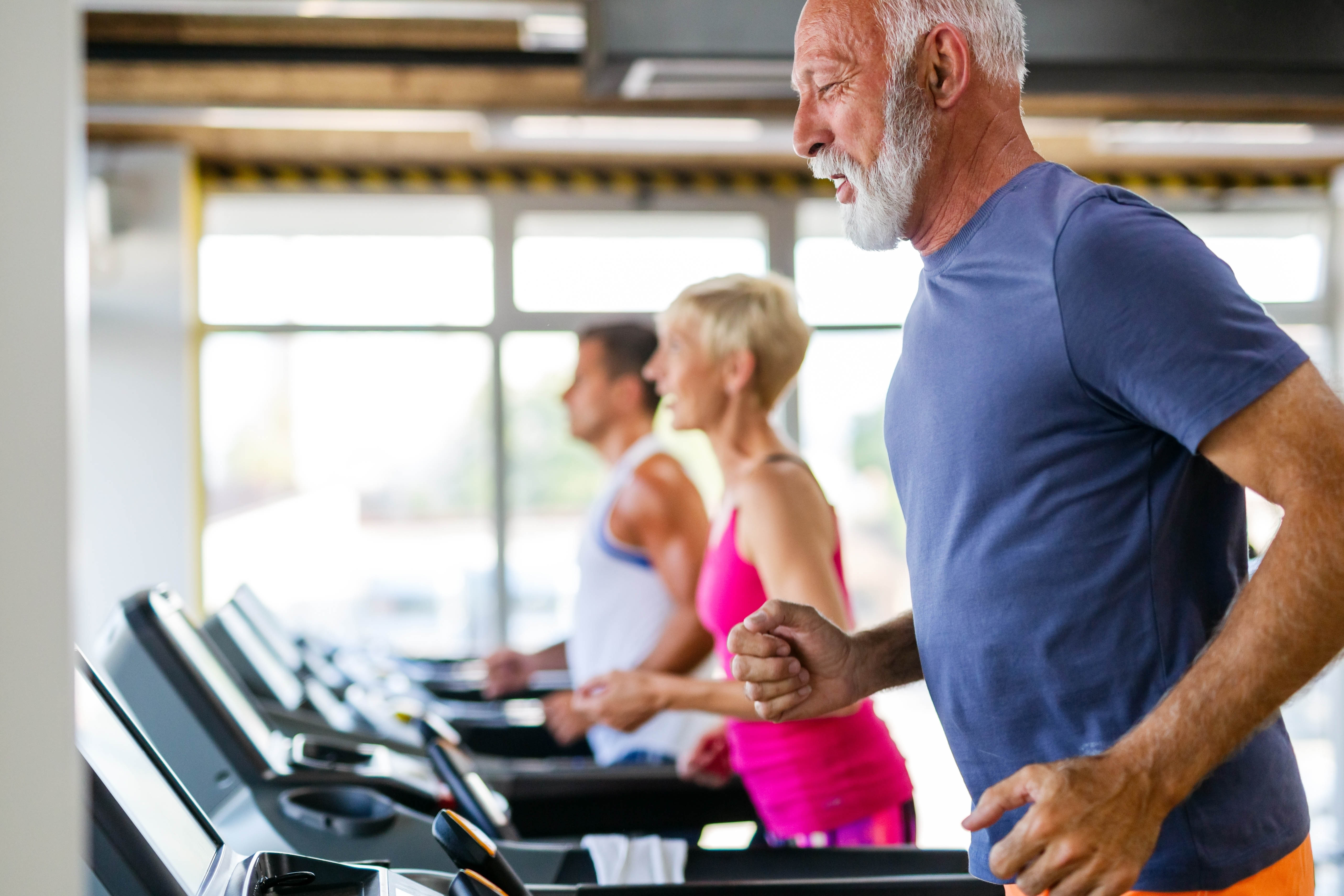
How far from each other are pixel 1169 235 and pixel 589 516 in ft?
7.23

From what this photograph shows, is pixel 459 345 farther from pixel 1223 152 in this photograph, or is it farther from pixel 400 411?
pixel 1223 152

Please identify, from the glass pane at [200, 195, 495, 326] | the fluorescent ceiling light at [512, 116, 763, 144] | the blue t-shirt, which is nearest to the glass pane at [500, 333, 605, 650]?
the glass pane at [200, 195, 495, 326]

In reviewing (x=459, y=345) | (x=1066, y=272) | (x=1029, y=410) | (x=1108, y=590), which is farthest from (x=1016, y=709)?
(x=459, y=345)

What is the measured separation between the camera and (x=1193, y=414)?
0.91 m

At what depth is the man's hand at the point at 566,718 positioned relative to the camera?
2234 millimetres

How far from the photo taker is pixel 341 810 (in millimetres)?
1782

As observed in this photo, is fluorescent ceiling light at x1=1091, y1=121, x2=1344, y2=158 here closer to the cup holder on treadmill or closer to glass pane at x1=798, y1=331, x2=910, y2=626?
glass pane at x1=798, y1=331, x2=910, y2=626

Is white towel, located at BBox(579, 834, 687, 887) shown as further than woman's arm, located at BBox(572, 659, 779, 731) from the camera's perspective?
No

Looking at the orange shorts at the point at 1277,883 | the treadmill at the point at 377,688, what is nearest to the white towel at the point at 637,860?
the orange shorts at the point at 1277,883

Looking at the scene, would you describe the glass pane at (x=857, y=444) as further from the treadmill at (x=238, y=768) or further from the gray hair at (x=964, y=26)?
the gray hair at (x=964, y=26)

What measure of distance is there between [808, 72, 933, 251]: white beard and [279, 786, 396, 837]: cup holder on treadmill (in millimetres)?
1064

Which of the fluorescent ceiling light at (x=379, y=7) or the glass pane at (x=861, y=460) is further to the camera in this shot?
the glass pane at (x=861, y=460)

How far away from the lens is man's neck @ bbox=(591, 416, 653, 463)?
3.33 m

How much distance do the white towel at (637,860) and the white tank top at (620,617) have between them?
1.01 m
